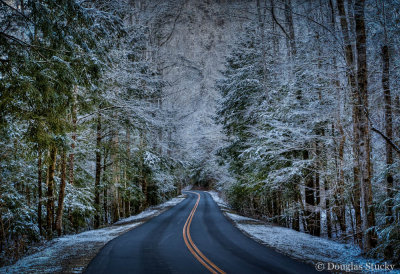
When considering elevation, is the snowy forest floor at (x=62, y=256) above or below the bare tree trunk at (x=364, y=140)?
below

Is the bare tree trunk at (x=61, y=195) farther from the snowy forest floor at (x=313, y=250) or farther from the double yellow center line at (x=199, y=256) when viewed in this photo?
the snowy forest floor at (x=313, y=250)

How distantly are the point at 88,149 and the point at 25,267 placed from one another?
8.69m

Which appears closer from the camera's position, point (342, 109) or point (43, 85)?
point (43, 85)

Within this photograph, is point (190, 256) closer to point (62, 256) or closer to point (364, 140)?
point (62, 256)

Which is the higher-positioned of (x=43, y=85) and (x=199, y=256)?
(x=43, y=85)

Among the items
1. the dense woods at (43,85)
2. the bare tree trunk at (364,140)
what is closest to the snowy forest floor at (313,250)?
the bare tree trunk at (364,140)

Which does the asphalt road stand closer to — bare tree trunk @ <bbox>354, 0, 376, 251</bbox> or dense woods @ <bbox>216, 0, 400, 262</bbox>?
bare tree trunk @ <bbox>354, 0, 376, 251</bbox>

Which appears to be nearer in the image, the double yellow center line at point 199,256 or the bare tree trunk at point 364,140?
the double yellow center line at point 199,256

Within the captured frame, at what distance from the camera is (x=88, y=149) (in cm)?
1420

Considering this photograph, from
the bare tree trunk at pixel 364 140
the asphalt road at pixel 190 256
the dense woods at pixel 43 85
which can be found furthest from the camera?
the bare tree trunk at pixel 364 140

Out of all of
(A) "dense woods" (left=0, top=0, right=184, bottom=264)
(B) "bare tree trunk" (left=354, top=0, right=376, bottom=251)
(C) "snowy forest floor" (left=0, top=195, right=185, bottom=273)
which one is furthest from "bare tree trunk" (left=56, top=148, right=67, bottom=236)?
(B) "bare tree trunk" (left=354, top=0, right=376, bottom=251)

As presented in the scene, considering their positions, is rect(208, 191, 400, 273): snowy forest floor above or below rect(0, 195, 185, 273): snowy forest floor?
below

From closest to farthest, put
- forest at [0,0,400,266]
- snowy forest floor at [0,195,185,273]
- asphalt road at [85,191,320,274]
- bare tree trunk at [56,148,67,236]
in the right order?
forest at [0,0,400,266] < snowy forest floor at [0,195,185,273] < asphalt road at [85,191,320,274] < bare tree trunk at [56,148,67,236]

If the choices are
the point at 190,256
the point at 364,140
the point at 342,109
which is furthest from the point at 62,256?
the point at 342,109
